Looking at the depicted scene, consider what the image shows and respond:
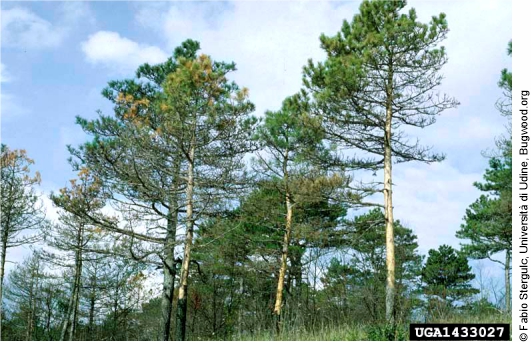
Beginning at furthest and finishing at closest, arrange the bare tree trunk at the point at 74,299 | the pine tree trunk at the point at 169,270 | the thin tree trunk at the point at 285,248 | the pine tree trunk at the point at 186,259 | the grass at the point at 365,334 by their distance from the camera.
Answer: the bare tree trunk at the point at 74,299, the thin tree trunk at the point at 285,248, the pine tree trunk at the point at 169,270, the pine tree trunk at the point at 186,259, the grass at the point at 365,334

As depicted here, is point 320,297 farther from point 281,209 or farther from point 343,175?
point 343,175

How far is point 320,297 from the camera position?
18.1 metres

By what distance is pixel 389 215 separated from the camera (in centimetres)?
1420

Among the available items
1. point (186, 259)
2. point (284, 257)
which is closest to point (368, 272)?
point (284, 257)

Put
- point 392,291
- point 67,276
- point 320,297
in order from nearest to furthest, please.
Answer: point 392,291 → point 320,297 → point 67,276

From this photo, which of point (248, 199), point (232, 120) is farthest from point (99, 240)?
point (232, 120)

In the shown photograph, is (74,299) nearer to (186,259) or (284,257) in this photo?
(284,257)

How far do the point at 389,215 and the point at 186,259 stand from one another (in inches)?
231

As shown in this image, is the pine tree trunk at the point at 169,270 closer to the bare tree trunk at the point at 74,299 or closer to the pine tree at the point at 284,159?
the pine tree at the point at 284,159

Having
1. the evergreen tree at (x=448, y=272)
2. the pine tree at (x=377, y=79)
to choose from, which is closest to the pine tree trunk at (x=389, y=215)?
the pine tree at (x=377, y=79)

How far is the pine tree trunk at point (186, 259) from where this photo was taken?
14836 millimetres

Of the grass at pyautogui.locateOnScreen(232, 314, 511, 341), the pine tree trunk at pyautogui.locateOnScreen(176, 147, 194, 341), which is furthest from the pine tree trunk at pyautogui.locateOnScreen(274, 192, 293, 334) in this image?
the grass at pyautogui.locateOnScreen(232, 314, 511, 341)

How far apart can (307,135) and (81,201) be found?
7.35 metres

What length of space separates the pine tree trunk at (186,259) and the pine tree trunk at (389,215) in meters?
5.50
